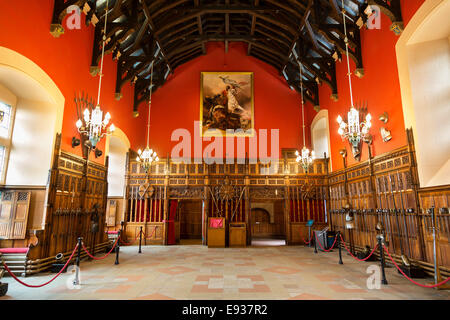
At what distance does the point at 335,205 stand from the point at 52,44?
33.6 feet

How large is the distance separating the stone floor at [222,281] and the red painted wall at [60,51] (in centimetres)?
337

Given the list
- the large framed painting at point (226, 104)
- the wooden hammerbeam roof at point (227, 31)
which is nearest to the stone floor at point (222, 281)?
the wooden hammerbeam roof at point (227, 31)

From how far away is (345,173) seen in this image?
8.79 meters

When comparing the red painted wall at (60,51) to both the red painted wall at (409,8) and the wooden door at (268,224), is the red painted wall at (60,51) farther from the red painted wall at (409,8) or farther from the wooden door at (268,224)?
the wooden door at (268,224)

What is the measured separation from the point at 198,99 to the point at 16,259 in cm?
962

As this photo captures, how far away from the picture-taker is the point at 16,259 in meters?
5.15

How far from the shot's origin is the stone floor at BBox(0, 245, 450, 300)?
3936 millimetres

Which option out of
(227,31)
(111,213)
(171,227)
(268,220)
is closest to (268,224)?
(268,220)

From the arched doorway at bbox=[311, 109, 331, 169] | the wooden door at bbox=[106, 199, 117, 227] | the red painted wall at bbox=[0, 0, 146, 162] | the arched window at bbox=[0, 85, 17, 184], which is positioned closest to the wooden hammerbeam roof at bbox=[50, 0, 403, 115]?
the red painted wall at bbox=[0, 0, 146, 162]

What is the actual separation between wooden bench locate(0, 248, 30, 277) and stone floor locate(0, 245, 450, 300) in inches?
10.5

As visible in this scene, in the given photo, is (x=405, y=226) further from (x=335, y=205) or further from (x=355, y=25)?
(x=355, y=25)

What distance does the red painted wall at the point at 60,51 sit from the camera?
4793 mm

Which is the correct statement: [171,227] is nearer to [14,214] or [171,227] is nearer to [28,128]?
[14,214]
